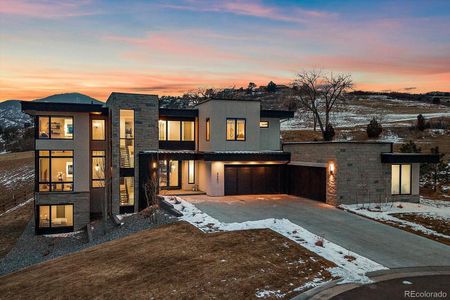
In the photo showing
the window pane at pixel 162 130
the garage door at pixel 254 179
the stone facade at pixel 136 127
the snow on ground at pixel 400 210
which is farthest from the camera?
the window pane at pixel 162 130

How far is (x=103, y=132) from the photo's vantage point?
84.6 feet

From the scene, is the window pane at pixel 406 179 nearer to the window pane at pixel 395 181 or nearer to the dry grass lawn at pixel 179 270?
the window pane at pixel 395 181

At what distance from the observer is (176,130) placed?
88.0ft

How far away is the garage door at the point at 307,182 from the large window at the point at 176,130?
7674mm

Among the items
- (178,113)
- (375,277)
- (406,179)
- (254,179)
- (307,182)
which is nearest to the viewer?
(375,277)

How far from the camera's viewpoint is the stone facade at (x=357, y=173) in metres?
19.8

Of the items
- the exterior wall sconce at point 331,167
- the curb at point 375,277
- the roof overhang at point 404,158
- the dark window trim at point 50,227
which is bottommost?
the dark window trim at point 50,227

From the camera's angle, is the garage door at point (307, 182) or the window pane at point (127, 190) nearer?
the garage door at point (307, 182)

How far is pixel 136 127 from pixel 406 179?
1685 cm

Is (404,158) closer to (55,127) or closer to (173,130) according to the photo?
(173,130)

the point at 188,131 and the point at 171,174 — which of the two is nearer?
the point at 171,174

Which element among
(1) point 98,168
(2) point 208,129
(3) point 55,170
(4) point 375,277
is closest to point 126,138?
(1) point 98,168

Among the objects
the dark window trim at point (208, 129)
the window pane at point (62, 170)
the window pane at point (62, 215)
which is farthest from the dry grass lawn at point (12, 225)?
the dark window trim at point (208, 129)

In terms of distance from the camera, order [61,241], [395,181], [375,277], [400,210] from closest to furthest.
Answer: [375,277] < [400,210] < [395,181] < [61,241]
